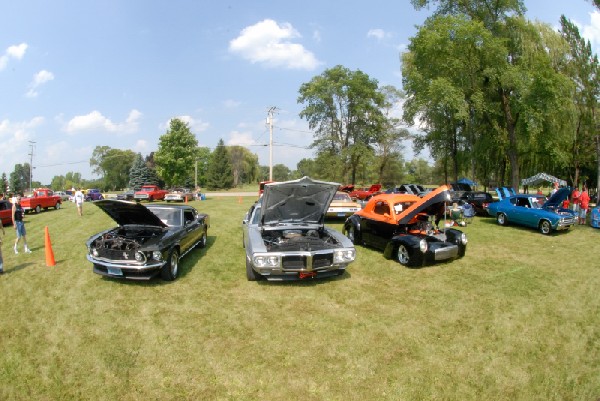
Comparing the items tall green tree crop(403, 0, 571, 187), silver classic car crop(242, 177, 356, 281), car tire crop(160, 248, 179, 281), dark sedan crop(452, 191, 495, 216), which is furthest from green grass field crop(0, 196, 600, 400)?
tall green tree crop(403, 0, 571, 187)

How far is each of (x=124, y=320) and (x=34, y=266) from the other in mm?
4723

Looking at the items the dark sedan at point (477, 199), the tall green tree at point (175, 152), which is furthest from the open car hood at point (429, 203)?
the tall green tree at point (175, 152)

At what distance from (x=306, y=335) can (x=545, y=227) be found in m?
11.3

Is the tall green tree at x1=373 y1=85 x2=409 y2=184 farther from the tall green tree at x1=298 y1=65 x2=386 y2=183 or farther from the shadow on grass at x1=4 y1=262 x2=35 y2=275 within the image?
the shadow on grass at x1=4 y1=262 x2=35 y2=275

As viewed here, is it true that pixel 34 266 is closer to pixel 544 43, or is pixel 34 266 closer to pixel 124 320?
pixel 124 320

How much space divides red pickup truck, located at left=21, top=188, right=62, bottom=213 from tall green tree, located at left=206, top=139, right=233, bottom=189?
157 feet

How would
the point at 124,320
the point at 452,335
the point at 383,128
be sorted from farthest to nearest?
1. the point at 383,128
2. the point at 124,320
3. the point at 452,335

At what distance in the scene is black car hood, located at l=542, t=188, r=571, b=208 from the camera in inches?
464

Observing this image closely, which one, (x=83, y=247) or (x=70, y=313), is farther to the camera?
(x=83, y=247)

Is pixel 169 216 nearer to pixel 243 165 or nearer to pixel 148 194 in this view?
pixel 148 194

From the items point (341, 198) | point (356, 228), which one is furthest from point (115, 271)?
point (341, 198)

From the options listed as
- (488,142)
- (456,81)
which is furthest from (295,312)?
(488,142)

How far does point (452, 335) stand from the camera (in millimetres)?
5074

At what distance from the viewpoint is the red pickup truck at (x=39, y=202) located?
68.7 feet
